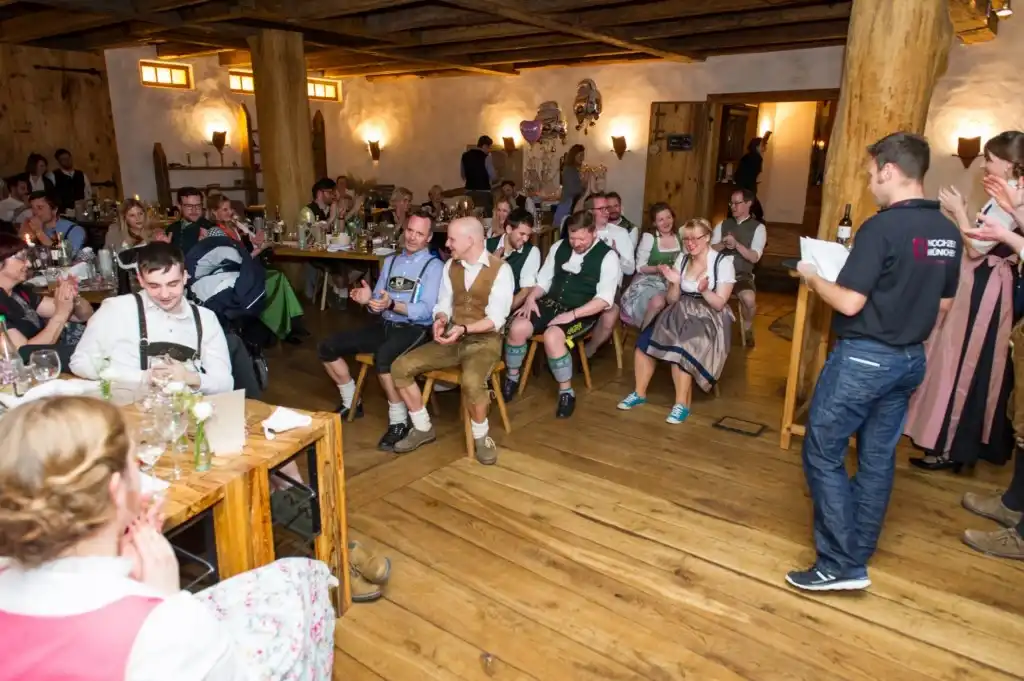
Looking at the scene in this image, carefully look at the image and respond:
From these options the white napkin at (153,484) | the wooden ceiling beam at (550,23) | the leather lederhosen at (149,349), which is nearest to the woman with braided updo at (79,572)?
the white napkin at (153,484)

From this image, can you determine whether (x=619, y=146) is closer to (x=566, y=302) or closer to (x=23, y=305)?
(x=566, y=302)

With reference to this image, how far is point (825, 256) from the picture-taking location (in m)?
2.30

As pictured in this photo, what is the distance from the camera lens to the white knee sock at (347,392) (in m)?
3.87

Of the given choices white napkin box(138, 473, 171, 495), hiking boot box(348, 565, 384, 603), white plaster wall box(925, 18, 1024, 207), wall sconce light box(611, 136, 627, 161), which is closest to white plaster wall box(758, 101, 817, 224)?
wall sconce light box(611, 136, 627, 161)

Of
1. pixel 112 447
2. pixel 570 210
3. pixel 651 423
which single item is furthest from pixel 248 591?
pixel 570 210

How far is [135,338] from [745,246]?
4.46m

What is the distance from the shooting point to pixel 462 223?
3.49 meters

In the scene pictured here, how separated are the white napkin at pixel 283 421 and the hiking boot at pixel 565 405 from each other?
2.12 m

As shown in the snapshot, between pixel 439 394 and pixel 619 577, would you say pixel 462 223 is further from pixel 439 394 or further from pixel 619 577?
pixel 619 577

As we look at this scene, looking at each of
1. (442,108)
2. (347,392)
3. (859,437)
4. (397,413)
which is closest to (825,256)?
(859,437)

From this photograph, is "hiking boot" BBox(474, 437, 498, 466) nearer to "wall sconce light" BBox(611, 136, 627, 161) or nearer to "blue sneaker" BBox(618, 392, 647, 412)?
"blue sneaker" BBox(618, 392, 647, 412)

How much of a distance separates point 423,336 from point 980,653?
8.56 feet

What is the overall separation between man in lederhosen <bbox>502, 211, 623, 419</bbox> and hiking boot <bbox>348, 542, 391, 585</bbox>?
1.75m

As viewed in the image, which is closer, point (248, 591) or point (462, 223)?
point (248, 591)
